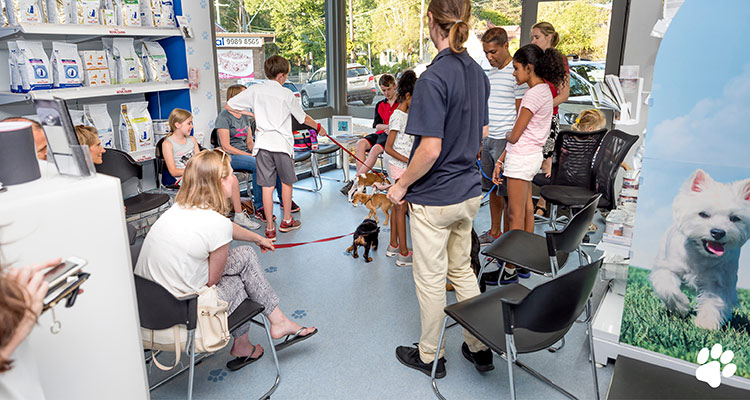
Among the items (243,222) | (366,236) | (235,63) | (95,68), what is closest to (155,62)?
(95,68)

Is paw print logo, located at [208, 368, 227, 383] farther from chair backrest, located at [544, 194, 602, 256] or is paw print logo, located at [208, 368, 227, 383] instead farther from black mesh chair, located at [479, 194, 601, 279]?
chair backrest, located at [544, 194, 602, 256]

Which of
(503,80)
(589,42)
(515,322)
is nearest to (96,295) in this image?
(515,322)

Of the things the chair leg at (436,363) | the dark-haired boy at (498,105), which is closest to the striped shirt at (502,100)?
the dark-haired boy at (498,105)

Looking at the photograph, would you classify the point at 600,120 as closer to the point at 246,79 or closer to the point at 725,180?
the point at 725,180

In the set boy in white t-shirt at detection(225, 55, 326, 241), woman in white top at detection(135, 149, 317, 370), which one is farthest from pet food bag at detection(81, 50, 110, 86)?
woman in white top at detection(135, 149, 317, 370)

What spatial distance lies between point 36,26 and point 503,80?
2982 millimetres

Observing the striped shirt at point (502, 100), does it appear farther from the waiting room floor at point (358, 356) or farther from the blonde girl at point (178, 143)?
the blonde girl at point (178, 143)

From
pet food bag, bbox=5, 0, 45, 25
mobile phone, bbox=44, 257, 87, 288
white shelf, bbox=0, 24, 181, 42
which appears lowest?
mobile phone, bbox=44, 257, 87, 288

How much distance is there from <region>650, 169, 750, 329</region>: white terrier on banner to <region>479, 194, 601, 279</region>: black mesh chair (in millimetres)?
367

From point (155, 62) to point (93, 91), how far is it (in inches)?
26.5

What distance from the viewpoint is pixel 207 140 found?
15.0ft

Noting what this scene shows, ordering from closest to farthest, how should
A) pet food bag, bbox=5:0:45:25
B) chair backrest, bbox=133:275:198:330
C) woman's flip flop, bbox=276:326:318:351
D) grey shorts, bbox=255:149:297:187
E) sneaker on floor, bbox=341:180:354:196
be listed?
chair backrest, bbox=133:275:198:330, woman's flip flop, bbox=276:326:318:351, pet food bag, bbox=5:0:45:25, grey shorts, bbox=255:149:297:187, sneaker on floor, bbox=341:180:354:196

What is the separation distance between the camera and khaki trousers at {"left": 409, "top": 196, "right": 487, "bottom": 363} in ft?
7.23

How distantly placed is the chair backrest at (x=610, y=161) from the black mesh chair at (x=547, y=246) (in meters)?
1.02
